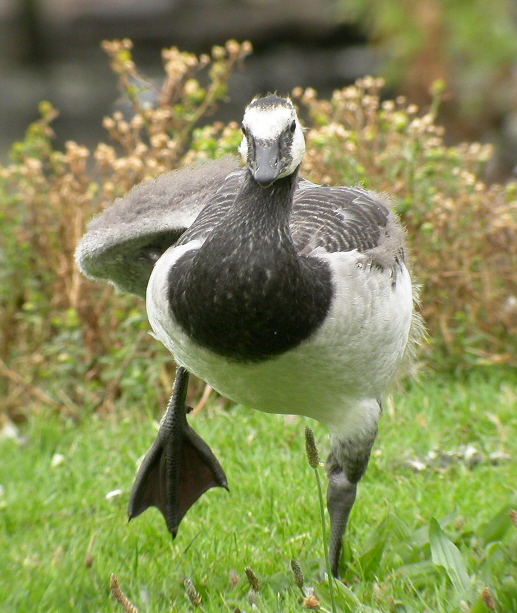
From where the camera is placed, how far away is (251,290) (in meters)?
3.30

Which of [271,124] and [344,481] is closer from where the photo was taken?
[271,124]

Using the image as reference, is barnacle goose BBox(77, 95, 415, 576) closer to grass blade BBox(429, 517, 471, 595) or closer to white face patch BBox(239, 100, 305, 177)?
white face patch BBox(239, 100, 305, 177)

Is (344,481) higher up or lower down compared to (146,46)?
higher up

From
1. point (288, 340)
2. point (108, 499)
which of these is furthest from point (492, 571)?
point (108, 499)

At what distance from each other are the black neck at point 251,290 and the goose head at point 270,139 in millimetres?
161

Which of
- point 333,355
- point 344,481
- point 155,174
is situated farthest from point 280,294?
point 155,174

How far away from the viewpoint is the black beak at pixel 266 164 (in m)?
3.32

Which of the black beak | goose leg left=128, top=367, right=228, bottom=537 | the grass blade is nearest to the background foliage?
goose leg left=128, top=367, right=228, bottom=537

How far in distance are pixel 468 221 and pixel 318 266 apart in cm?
272

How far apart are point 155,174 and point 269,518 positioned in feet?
7.96

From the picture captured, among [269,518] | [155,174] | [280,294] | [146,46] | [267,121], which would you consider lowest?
[146,46]

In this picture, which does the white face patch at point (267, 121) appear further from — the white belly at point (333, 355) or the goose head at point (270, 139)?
the white belly at point (333, 355)

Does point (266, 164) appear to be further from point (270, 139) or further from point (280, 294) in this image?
point (280, 294)

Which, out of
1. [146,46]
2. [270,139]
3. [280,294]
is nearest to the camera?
[280,294]
